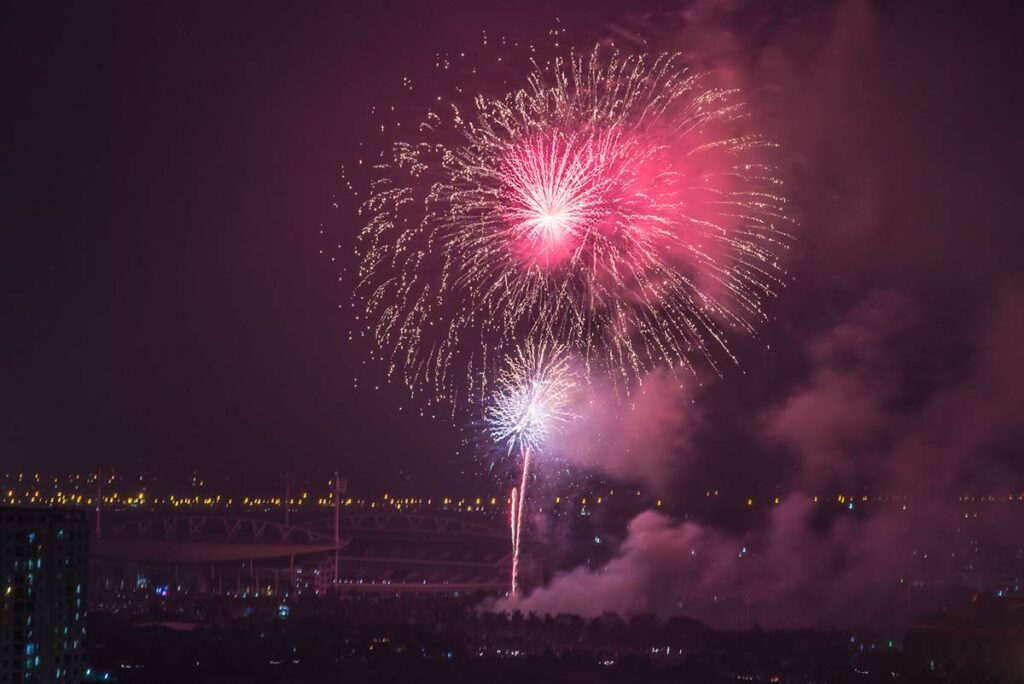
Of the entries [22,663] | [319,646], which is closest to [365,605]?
[319,646]

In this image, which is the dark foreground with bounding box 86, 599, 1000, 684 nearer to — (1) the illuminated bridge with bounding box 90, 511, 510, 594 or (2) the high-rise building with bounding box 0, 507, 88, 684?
(2) the high-rise building with bounding box 0, 507, 88, 684

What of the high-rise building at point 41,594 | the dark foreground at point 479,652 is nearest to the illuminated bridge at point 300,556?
the dark foreground at point 479,652

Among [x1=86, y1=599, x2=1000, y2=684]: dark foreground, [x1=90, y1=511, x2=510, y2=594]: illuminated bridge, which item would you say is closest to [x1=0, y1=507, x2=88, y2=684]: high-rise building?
[x1=86, y1=599, x2=1000, y2=684]: dark foreground

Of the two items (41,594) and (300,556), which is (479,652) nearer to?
(41,594)

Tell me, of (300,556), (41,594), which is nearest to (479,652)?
(41,594)

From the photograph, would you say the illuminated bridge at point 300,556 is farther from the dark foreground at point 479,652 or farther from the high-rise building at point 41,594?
the high-rise building at point 41,594

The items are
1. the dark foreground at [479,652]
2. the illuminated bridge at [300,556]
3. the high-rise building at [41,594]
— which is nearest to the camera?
the high-rise building at [41,594]

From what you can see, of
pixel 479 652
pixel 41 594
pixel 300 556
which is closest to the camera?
pixel 41 594
